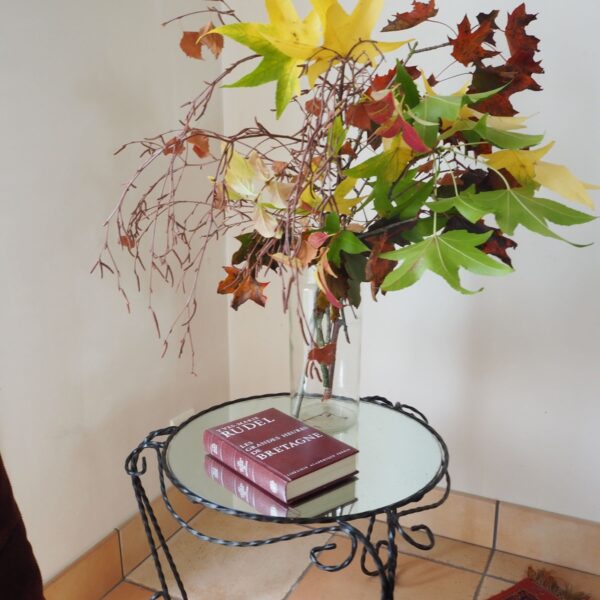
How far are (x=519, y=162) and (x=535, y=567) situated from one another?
3.16ft

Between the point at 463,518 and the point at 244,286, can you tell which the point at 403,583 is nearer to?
the point at 463,518

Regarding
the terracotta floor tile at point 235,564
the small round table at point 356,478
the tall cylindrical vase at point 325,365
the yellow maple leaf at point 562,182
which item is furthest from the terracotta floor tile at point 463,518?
the yellow maple leaf at point 562,182

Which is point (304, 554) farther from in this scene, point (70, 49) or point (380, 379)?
point (70, 49)

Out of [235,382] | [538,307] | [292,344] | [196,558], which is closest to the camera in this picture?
[292,344]

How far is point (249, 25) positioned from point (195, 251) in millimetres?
818

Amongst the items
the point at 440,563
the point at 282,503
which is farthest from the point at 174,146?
the point at 440,563

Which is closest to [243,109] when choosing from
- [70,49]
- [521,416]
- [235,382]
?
[70,49]

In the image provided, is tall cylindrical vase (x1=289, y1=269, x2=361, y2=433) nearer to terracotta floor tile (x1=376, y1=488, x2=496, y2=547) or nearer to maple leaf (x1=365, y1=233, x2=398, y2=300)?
maple leaf (x1=365, y1=233, x2=398, y2=300)

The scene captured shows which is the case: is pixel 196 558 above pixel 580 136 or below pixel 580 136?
below

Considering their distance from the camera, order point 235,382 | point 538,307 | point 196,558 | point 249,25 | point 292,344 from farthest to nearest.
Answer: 1. point 235,382
2. point 196,558
3. point 538,307
4. point 292,344
5. point 249,25

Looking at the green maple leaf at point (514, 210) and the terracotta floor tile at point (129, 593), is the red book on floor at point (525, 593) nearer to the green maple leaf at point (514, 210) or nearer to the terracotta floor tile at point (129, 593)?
the terracotta floor tile at point (129, 593)

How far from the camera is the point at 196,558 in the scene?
1.35 metres

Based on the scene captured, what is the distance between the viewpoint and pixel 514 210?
0.67 meters

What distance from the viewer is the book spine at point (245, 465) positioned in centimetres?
82
